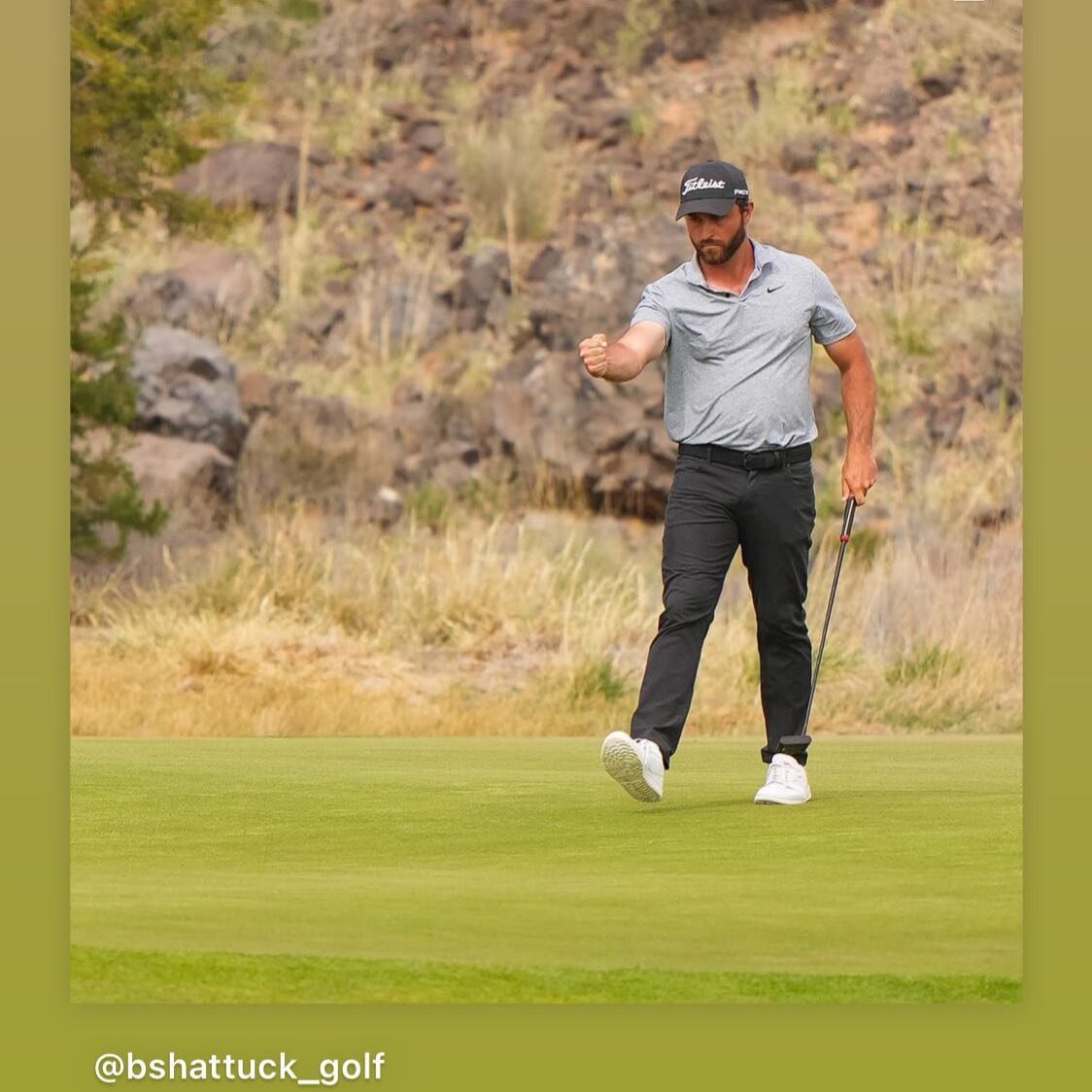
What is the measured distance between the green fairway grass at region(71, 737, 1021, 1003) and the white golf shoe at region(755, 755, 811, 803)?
104mm

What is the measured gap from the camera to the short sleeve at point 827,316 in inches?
327

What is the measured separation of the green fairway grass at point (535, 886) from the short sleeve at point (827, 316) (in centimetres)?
171

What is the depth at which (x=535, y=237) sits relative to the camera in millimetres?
27641

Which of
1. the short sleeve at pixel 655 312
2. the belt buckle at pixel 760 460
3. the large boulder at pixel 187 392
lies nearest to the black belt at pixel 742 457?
the belt buckle at pixel 760 460

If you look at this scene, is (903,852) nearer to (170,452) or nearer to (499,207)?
(170,452)

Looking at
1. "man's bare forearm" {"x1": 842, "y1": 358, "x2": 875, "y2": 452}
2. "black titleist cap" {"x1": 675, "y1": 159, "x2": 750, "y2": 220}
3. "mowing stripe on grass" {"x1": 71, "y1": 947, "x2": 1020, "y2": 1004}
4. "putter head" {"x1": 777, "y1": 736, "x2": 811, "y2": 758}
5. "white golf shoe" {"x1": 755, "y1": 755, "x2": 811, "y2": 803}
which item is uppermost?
"black titleist cap" {"x1": 675, "y1": 159, "x2": 750, "y2": 220}

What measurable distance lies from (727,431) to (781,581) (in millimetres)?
619

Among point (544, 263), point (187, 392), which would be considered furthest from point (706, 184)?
point (544, 263)

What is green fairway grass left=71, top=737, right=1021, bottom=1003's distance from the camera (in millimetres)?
5449

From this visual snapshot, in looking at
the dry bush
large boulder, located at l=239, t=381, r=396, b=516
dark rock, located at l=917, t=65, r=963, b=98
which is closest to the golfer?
large boulder, located at l=239, t=381, r=396, b=516

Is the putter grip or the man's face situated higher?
the man's face

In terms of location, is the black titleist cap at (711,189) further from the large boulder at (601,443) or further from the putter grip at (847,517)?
the large boulder at (601,443)

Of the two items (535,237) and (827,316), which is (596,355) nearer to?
(827,316)

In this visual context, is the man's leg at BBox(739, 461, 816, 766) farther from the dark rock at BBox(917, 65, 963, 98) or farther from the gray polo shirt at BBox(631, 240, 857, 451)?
the dark rock at BBox(917, 65, 963, 98)
